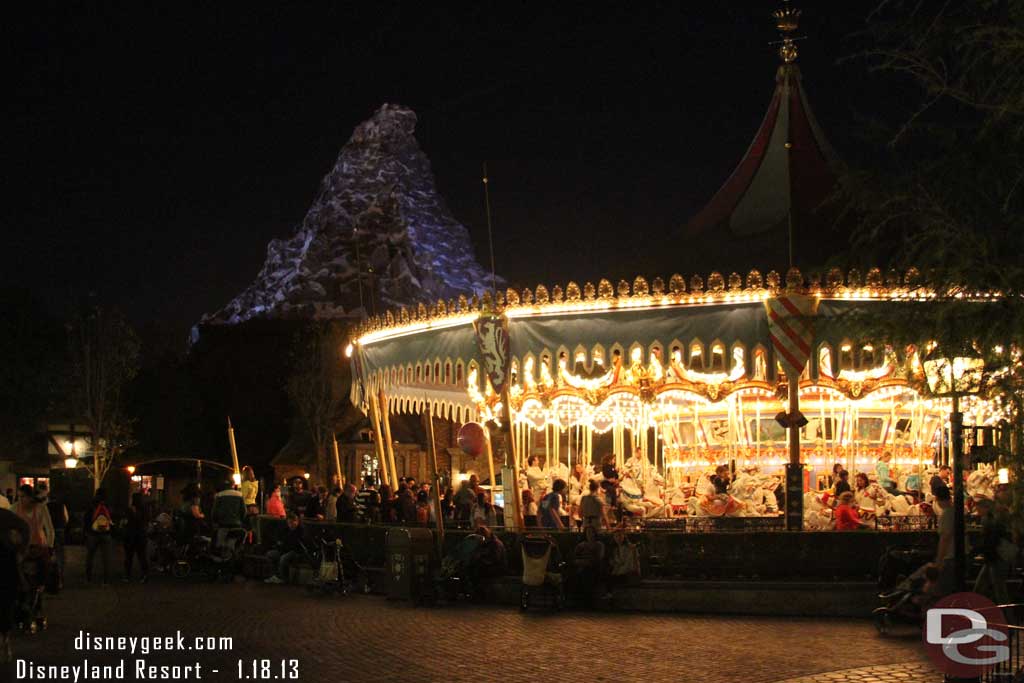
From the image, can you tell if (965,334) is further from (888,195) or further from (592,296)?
(592,296)

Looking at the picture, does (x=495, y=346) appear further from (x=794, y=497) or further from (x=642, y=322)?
(x=794, y=497)

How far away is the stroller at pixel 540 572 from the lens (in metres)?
16.4

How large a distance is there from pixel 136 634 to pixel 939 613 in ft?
28.0

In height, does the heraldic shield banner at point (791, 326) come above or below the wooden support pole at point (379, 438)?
above

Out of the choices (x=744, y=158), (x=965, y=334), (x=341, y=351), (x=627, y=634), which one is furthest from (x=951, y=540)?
(x=341, y=351)

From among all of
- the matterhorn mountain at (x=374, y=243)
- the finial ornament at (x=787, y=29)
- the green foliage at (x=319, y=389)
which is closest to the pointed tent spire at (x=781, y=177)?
the finial ornament at (x=787, y=29)

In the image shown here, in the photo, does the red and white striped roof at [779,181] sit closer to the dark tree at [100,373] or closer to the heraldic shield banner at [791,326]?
the heraldic shield banner at [791,326]

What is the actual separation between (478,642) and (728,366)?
28.0 feet

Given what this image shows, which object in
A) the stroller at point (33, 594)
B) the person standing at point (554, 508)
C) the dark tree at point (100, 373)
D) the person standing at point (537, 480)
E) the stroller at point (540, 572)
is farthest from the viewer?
the dark tree at point (100, 373)

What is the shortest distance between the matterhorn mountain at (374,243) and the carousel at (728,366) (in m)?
49.9

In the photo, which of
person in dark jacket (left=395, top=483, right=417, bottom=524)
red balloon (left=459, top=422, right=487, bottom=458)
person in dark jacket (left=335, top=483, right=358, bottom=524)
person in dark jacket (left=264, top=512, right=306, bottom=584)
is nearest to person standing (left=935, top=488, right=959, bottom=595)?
red balloon (left=459, top=422, right=487, bottom=458)

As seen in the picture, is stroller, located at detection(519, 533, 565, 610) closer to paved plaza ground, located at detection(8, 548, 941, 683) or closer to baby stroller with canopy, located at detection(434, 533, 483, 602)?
paved plaza ground, located at detection(8, 548, 941, 683)

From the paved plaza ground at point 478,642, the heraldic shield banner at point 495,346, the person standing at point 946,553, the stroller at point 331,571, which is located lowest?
the paved plaza ground at point 478,642

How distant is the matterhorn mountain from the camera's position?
76.1 m
